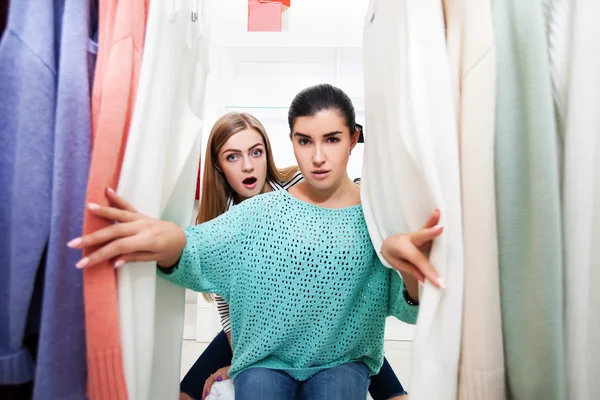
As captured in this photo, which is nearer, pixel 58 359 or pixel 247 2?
pixel 58 359

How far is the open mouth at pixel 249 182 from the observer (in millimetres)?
1396

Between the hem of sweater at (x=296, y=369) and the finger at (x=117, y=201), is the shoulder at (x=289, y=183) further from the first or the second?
the finger at (x=117, y=201)

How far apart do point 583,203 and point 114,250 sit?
65 centimetres

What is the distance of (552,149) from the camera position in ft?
1.66

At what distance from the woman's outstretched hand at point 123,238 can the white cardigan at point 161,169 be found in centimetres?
2

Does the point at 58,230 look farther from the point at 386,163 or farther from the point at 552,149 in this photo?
the point at 552,149

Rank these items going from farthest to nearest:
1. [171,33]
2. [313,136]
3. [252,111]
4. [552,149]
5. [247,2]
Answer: [252,111]
[247,2]
[313,136]
[171,33]
[552,149]

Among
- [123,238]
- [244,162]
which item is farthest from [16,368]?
[244,162]

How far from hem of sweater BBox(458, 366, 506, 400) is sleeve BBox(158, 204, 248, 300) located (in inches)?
20.1

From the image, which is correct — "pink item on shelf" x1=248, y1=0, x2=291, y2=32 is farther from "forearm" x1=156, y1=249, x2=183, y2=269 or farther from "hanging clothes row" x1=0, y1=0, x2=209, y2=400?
"forearm" x1=156, y1=249, x2=183, y2=269

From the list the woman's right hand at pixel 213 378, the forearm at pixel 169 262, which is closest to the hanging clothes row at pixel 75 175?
the forearm at pixel 169 262

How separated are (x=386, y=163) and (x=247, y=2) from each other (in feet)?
5.33

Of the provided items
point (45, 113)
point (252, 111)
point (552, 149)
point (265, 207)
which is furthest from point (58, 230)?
point (252, 111)

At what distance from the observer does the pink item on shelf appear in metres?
1.85
